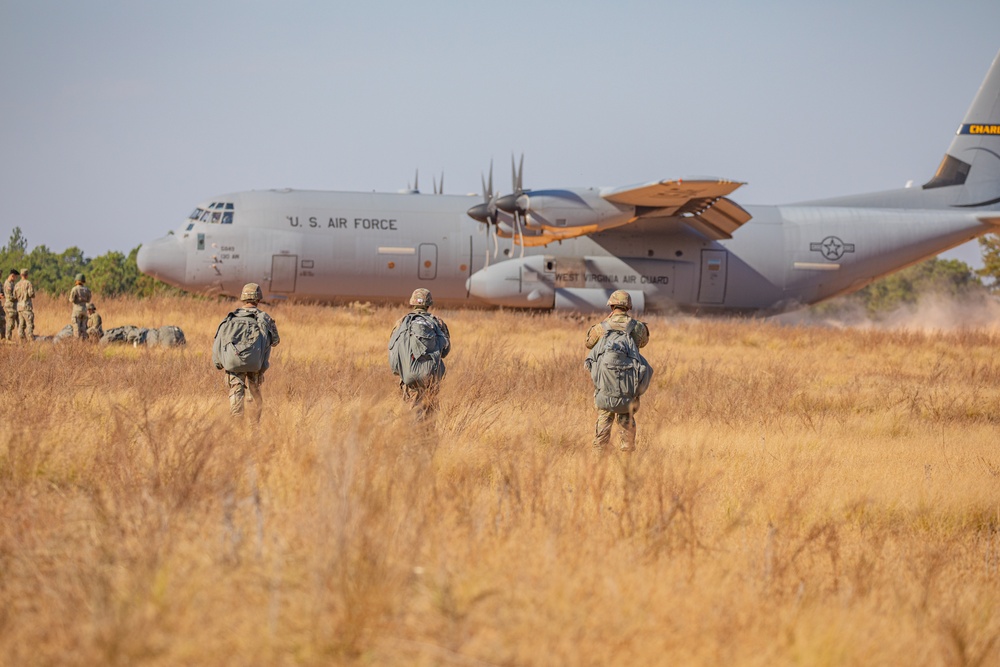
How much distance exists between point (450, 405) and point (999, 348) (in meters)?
20.4

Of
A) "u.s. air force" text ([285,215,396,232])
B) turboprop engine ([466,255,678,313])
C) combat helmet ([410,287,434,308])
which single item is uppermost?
"u.s. air force" text ([285,215,396,232])

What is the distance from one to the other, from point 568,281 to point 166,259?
11.3 metres

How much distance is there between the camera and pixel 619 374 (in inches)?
351

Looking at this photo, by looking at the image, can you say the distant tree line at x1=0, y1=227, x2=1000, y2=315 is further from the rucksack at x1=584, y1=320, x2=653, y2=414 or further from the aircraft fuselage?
the rucksack at x1=584, y1=320, x2=653, y2=414

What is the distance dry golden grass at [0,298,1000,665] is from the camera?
4355 millimetres

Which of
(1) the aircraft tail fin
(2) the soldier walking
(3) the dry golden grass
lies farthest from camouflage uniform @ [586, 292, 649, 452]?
(1) the aircraft tail fin

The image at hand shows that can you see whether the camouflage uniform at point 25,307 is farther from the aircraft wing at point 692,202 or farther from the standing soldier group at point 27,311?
the aircraft wing at point 692,202

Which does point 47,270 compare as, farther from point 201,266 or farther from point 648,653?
point 648,653

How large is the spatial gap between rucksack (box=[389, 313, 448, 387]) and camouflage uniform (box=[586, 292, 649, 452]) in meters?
1.51

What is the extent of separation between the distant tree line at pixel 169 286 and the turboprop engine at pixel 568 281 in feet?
53.3

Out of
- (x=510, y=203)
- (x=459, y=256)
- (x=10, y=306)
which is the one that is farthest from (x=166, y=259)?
(x=510, y=203)

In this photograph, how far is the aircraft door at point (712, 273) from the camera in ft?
90.7

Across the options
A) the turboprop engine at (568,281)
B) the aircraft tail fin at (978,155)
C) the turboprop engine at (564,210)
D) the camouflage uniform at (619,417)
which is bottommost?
the camouflage uniform at (619,417)

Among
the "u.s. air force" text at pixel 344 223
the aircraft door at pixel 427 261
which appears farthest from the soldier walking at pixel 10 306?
the aircraft door at pixel 427 261
